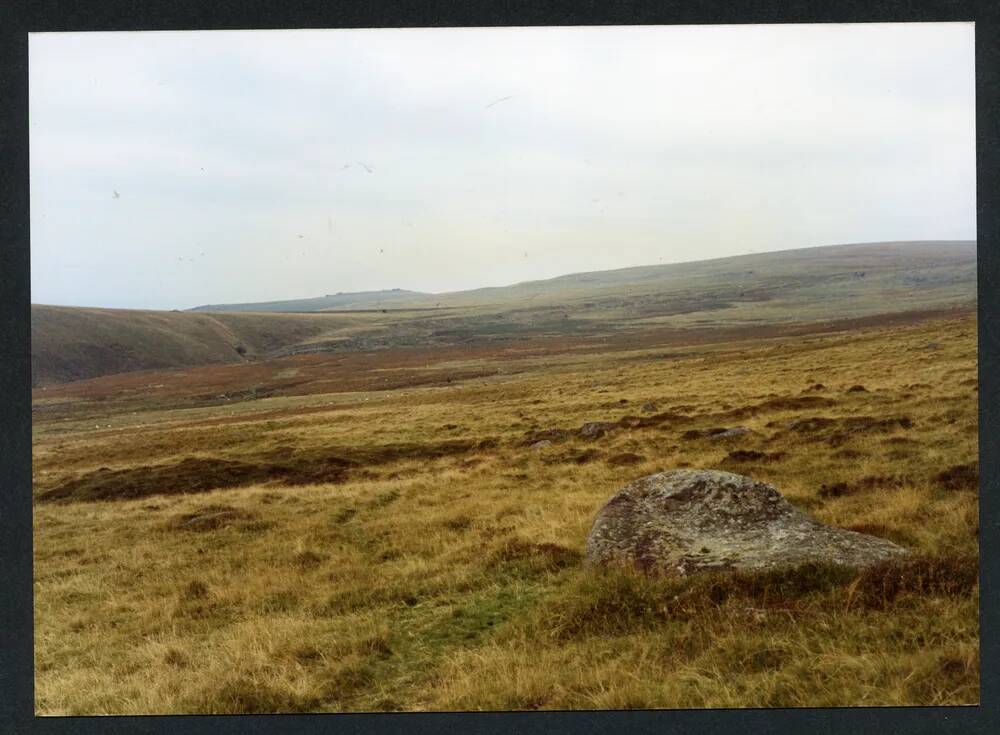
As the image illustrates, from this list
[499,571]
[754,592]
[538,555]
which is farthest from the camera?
[538,555]

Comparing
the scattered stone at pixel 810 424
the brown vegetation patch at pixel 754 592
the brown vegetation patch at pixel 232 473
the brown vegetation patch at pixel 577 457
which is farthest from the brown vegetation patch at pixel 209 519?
the scattered stone at pixel 810 424

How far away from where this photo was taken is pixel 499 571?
245 inches

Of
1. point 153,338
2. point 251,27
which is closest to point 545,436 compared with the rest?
point 251,27

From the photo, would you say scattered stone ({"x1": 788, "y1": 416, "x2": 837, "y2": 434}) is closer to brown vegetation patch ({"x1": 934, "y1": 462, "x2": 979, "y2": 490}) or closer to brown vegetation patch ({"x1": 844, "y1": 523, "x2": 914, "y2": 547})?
brown vegetation patch ({"x1": 934, "y1": 462, "x2": 979, "y2": 490})

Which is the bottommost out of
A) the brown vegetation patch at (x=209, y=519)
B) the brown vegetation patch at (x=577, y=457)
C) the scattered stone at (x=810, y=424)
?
the brown vegetation patch at (x=209, y=519)

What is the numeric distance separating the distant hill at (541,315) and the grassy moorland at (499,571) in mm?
12185

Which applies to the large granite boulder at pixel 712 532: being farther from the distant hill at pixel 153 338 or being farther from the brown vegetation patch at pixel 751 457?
the distant hill at pixel 153 338

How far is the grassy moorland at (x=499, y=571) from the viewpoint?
182 inches

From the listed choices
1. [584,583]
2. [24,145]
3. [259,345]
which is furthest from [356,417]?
[259,345]

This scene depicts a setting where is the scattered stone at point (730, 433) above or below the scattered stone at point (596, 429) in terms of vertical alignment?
above

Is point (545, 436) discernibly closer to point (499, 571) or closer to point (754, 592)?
point (499, 571)

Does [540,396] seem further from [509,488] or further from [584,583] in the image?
[584,583]

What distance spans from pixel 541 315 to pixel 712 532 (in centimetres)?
3011

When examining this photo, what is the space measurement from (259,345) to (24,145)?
4531 centimetres
